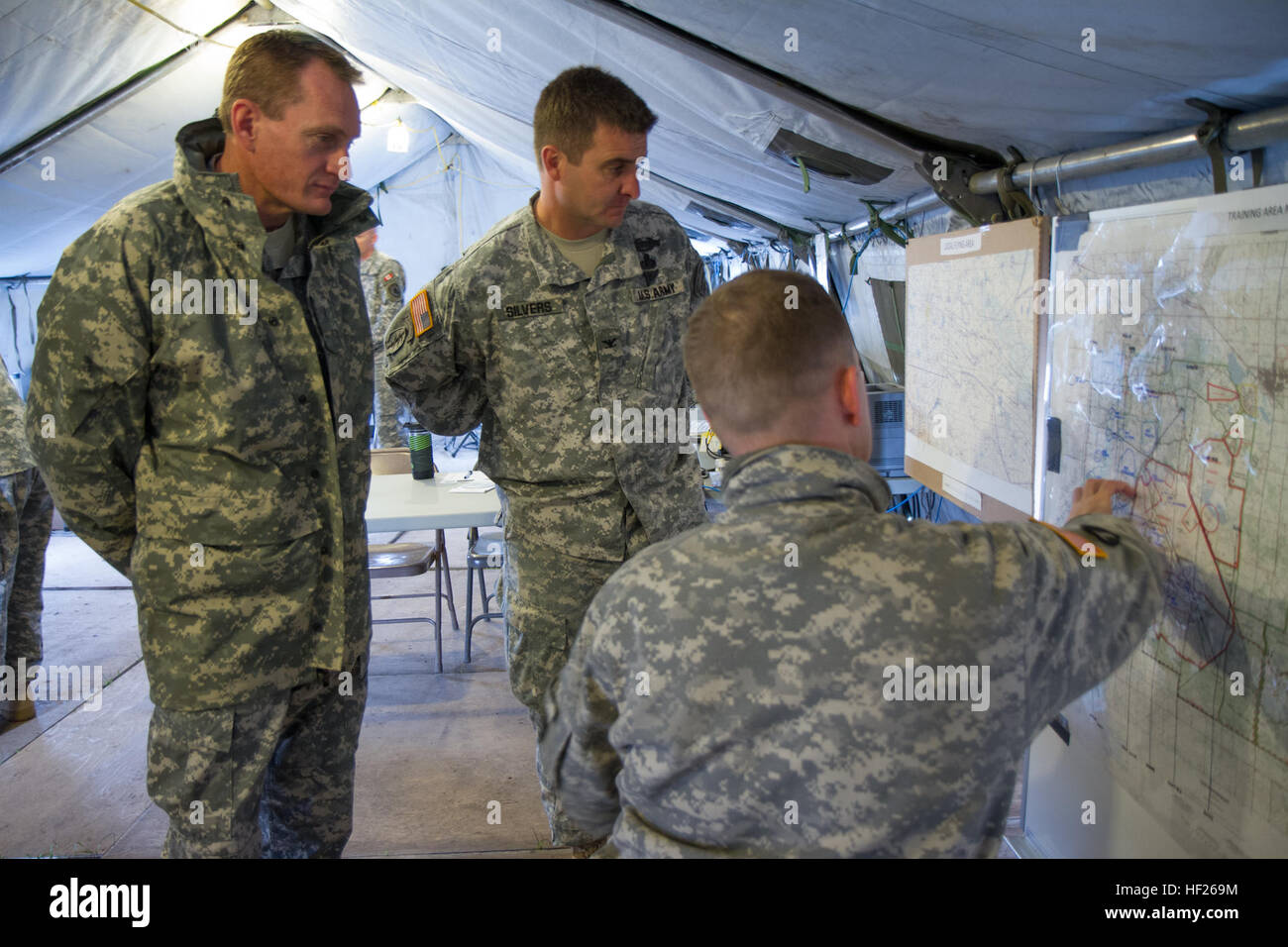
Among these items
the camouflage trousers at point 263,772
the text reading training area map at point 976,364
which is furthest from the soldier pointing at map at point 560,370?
the text reading training area map at point 976,364

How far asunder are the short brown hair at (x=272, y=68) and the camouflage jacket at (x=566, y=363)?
0.54m

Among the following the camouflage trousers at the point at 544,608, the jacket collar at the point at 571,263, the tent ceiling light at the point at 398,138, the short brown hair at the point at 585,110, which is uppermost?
the tent ceiling light at the point at 398,138

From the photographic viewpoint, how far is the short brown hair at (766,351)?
3.57ft

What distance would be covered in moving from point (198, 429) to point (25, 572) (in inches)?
98.9

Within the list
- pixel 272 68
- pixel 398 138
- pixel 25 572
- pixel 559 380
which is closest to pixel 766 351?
pixel 559 380

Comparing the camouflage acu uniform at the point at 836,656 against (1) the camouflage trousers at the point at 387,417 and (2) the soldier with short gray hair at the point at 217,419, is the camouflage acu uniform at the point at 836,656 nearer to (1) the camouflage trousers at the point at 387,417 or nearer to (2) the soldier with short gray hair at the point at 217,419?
(2) the soldier with short gray hair at the point at 217,419

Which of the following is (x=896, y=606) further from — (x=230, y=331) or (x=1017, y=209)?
(x=1017, y=209)

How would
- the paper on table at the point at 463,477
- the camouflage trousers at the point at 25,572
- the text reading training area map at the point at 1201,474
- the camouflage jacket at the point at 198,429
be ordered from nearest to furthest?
the text reading training area map at the point at 1201,474, the camouflage jacket at the point at 198,429, the camouflage trousers at the point at 25,572, the paper on table at the point at 463,477

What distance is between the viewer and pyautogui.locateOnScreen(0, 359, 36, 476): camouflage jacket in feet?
10.1

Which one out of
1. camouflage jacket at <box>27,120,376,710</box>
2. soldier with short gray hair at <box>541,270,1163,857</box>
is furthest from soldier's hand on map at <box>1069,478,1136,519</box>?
camouflage jacket at <box>27,120,376,710</box>

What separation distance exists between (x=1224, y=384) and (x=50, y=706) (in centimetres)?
430

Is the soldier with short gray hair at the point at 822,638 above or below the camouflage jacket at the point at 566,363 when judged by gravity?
below

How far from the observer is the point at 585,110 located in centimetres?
186

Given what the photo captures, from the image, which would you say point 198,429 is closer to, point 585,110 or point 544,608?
point 544,608
